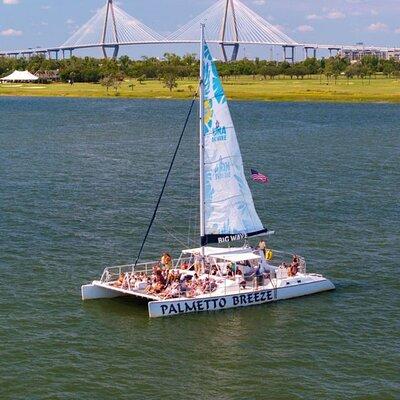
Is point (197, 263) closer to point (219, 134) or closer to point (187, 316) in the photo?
point (187, 316)

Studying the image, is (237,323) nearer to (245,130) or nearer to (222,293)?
(222,293)

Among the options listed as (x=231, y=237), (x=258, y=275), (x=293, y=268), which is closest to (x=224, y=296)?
(x=258, y=275)

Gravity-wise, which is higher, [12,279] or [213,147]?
[213,147]

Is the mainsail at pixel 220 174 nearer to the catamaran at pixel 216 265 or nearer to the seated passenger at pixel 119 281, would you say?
the catamaran at pixel 216 265

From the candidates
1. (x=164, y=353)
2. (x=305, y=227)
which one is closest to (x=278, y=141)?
(x=305, y=227)

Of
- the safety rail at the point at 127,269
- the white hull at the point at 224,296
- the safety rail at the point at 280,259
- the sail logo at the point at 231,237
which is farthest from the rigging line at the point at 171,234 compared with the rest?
the white hull at the point at 224,296

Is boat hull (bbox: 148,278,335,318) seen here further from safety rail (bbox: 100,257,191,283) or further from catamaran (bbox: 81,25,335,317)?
safety rail (bbox: 100,257,191,283)
